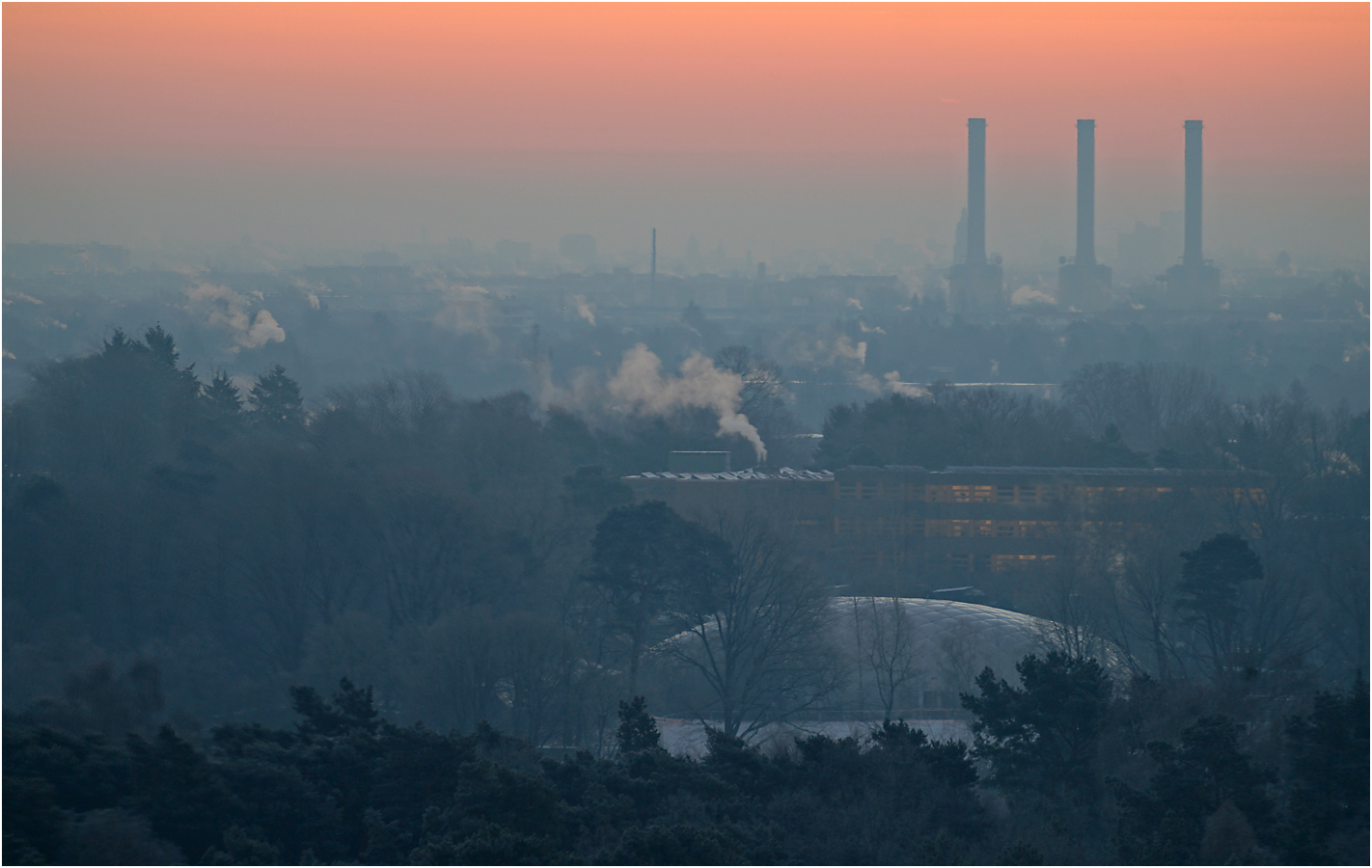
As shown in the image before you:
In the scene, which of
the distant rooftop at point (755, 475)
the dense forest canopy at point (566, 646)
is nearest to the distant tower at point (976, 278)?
the dense forest canopy at point (566, 646)

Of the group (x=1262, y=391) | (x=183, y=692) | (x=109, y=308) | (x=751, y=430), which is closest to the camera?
(x=183, y=692)

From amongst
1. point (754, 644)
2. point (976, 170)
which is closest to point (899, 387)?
point (976, 170)

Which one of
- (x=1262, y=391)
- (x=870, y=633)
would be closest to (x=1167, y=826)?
(x=870, y=633)

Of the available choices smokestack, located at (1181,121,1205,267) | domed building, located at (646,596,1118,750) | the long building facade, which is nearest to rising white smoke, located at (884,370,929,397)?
the long building facade

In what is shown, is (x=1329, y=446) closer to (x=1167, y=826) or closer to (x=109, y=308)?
(x=1167, y=826)

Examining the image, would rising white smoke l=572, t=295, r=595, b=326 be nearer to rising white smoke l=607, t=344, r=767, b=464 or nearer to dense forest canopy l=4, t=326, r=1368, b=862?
rising white smoke l=607, t=344, r=767, b=464

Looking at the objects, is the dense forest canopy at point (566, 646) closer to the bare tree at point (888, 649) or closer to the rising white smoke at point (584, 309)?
the bare tree at point (888, 649)
